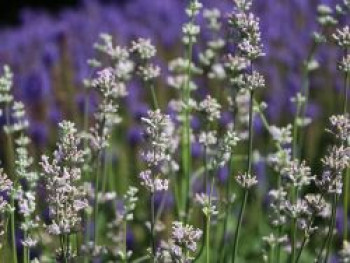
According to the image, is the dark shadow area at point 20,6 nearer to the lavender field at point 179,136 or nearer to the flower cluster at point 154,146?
the lavender field at point 179,136

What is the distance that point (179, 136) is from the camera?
3.54m

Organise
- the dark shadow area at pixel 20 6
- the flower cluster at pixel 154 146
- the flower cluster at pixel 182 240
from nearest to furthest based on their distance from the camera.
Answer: the flower cluster at pixel 182 240
the flower cluster at pixel 154 146
the dark shadow area at pixel 20 6

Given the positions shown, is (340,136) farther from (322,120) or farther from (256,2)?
(256,2)

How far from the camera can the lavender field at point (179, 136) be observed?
2146mm

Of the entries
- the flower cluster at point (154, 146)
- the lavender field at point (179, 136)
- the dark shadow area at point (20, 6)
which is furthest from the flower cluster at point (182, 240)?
the dark shadow area at point (20, 6)

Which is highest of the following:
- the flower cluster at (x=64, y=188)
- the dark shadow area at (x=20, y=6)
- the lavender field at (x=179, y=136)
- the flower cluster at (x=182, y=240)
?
the dark shadow area at (x=20, y=6)

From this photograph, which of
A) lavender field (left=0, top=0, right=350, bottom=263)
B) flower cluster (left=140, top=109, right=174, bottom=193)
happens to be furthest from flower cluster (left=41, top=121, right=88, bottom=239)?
flower cluster (left=140, top=109, right=174, bottom=193)

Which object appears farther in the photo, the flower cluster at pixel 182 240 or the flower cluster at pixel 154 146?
the flower cluster at pixel 154 146

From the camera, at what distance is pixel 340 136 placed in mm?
2092

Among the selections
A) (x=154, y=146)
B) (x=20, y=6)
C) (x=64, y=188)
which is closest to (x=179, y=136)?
(x=154, y=146)

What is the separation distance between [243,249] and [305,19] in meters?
2.95

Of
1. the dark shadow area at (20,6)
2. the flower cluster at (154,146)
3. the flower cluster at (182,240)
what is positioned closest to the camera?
the flower cluster at (182,240)

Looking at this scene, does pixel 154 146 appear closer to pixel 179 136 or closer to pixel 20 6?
pixel 179 136

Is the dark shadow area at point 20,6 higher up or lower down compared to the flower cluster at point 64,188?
higher up
